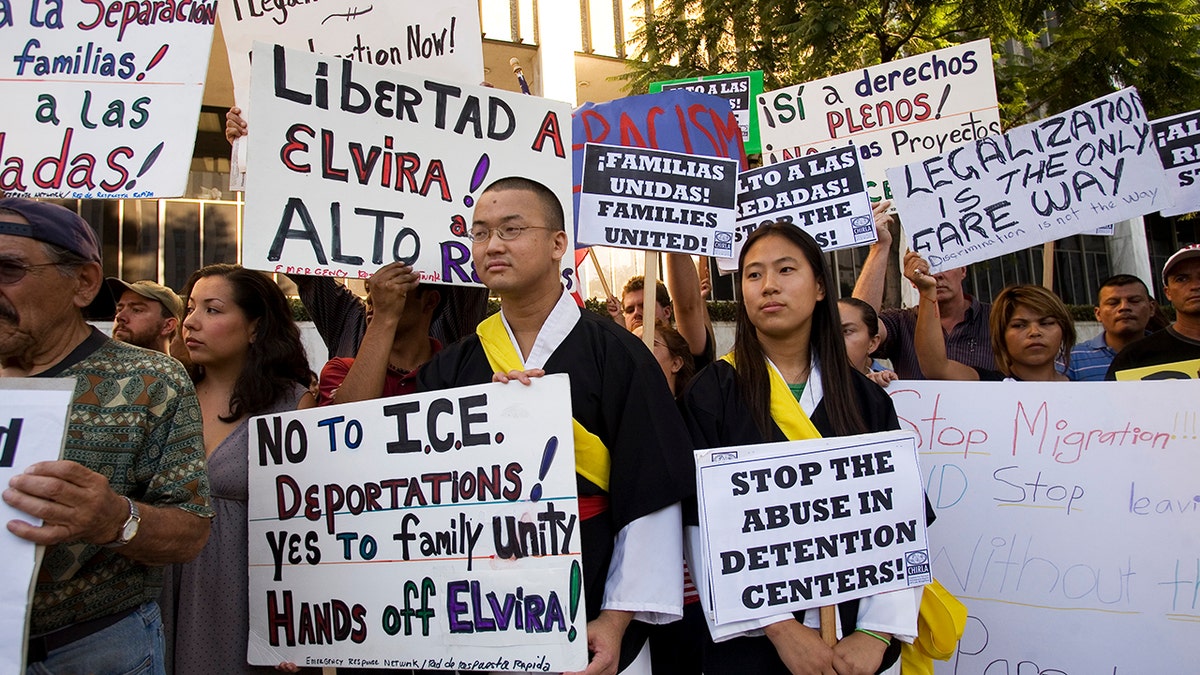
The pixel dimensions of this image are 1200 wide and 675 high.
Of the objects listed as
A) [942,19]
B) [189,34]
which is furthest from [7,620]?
[942,19]

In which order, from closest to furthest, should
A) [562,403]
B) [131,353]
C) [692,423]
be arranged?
[131,353]
[562,403]
[692,423]

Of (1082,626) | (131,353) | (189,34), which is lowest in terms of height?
(1082,626)

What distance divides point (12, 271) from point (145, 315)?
1.94 metres

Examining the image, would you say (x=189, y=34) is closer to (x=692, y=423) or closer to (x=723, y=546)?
(x=692, y=423)

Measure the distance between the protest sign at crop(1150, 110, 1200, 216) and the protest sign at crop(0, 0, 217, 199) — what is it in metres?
4.60

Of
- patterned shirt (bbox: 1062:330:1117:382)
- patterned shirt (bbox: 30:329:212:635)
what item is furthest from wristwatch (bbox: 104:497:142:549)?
patterned shirt (bbox: 1062:330:1117:382)

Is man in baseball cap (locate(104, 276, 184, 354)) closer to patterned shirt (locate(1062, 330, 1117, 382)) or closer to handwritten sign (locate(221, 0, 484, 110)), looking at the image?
handwritten sign (locate(221, 0, 484, 110))

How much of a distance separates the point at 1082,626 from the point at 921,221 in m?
1.90

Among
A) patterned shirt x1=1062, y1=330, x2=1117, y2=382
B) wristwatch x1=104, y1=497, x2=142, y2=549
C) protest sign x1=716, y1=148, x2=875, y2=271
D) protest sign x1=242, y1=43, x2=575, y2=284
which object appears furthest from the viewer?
patterned shirt x1=1062, y1=330, x2=1117, y2=382

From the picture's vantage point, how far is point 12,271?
188cm

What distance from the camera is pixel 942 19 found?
10.6m

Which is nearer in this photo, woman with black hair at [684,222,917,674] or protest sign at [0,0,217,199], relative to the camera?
woman with black hair at [684,222,917,674]

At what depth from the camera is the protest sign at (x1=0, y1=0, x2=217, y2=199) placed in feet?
9.53

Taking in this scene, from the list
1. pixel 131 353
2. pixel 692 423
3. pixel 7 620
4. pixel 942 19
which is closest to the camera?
pixel 7 620
